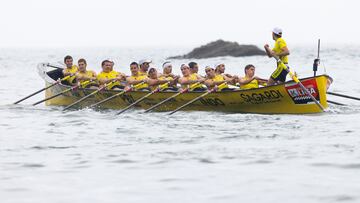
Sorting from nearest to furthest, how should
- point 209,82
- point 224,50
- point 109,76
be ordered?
point 209,82
point 109,76
point 224,50

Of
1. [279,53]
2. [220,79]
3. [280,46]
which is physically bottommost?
[220,79]

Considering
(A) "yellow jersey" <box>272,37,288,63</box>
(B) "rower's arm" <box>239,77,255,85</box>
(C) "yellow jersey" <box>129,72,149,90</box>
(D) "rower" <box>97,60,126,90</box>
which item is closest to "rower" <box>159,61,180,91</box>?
(C) "yellow jersey" <box>129,72,149,90</box>

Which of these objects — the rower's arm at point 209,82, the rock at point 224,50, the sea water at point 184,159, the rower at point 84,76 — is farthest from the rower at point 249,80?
the rock at point 224,50

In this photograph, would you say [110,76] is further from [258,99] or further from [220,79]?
[258,99]

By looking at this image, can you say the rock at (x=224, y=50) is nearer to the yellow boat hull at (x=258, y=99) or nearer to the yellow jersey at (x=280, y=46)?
the yellow boat hull at (x=258, y=99)

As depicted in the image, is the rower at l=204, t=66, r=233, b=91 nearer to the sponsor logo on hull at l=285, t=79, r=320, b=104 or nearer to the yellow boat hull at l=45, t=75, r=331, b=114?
the yellow boat hull at l=45, t=75, r=331, b=114

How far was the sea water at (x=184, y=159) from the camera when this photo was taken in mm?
8844

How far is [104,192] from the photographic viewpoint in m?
8.93

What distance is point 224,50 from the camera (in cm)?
8925

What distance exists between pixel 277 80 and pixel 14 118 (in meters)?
Result: 7.24

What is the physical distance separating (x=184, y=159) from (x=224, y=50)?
78682 millimetres

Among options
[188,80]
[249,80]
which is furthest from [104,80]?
[249,80]

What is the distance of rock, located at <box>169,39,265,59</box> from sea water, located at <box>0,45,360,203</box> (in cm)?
7092

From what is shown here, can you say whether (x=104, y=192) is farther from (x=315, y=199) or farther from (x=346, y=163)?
(x=346, y=163)
